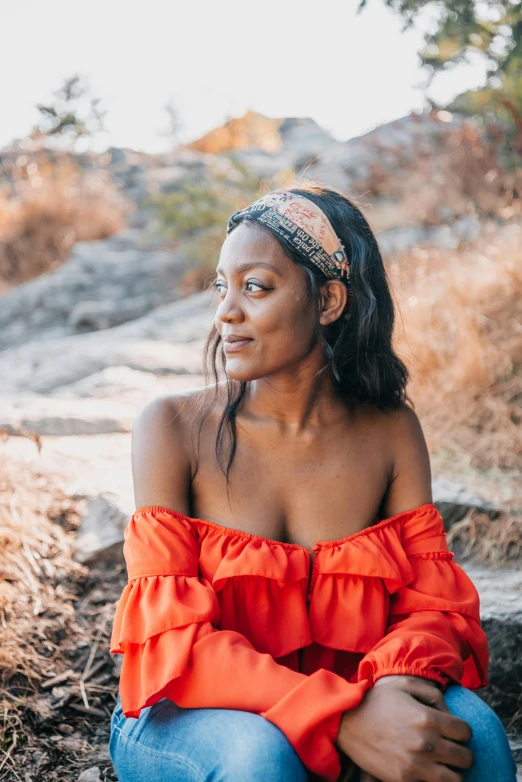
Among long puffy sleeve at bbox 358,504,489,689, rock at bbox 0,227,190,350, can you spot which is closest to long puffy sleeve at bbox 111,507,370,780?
long puffy sleeve at bbox 358,504,489,689

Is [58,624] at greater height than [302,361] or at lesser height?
lesser

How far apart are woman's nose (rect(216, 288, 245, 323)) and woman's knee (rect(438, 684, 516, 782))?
0.97m

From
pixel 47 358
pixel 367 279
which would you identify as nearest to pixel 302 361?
pixel 367 279

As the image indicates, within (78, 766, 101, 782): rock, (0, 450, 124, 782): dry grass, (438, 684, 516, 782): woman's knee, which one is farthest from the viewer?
(0, 450, 124, 782): dry grass

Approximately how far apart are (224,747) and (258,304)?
3.12 feet

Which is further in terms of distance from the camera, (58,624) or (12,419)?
(12,419)

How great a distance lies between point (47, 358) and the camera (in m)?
6.11

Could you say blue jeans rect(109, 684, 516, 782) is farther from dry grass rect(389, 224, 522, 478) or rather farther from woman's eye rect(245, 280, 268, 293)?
dry grass rect(389, 224, 522, 478)

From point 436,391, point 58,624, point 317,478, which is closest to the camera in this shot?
point 317,478

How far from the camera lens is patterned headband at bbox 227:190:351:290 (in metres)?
1.76

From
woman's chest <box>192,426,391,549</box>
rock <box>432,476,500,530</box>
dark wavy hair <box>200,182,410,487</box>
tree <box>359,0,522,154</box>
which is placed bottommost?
rock <box>432,476,500,530</box>

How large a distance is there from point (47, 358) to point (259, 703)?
5.05 m

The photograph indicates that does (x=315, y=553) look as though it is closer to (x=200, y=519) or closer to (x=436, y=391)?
(x=200, y=519)

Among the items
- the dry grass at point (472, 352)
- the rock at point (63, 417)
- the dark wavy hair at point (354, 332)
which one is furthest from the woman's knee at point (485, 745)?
the rock at point (63, 417)
